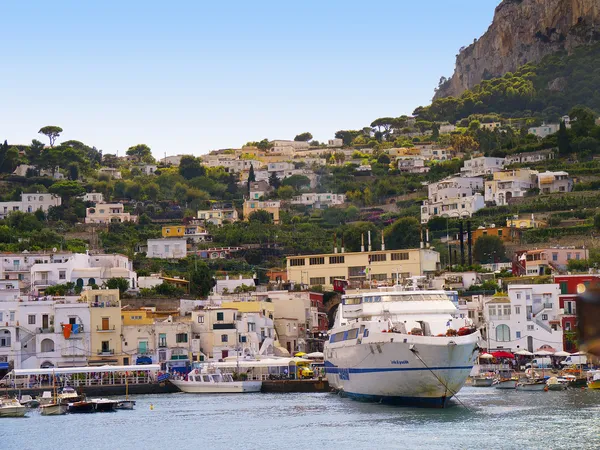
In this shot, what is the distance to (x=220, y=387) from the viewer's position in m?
72.3

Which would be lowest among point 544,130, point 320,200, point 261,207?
point 261,207

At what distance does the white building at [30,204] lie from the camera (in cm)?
15125

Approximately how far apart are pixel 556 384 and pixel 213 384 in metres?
21.5

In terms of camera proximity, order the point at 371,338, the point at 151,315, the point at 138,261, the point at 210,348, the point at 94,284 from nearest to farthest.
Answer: the point at 371,338, the point at 210,348, the point at 151,315, the point at 94,284, the point at 138,261

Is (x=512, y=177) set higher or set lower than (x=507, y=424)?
higher

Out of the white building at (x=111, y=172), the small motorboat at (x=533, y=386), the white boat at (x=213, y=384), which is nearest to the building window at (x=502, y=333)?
the small motorboat at (x=533, y=386)

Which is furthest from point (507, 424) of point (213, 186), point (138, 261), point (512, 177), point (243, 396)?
point (213, 186)

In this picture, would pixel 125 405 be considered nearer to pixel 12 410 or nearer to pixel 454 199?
pixel 12 410

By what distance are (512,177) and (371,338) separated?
90.1 metres

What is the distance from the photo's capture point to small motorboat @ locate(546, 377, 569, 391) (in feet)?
219

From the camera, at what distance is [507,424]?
4378 centimetres

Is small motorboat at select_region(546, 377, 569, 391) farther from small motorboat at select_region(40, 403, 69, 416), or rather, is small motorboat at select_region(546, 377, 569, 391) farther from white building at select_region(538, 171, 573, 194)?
white building at select_region(538, 171, 573, 194)

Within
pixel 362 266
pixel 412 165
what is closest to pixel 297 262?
pixel 362 266

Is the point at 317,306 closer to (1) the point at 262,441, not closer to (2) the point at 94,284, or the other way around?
(2) the point at 94,284
